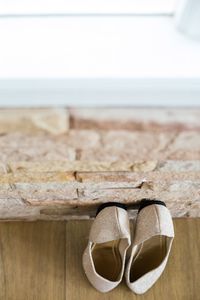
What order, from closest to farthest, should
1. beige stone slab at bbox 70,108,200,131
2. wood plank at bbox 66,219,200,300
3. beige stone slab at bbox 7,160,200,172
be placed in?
beige stone slab at bbox 70,108,200,131 → beige stone slab at bbox 7,160,200,172 → wood plank at bbox 66,219,200,300

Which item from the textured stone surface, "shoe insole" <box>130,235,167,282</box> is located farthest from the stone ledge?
"shoe insole" <box>130,235,167,282</box>

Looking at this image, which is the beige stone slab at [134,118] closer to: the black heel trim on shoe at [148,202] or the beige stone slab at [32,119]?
the beige stone slab at [32,119]

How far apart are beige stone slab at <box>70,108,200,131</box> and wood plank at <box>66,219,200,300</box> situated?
0.64 metres

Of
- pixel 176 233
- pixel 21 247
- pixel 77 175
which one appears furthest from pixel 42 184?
pixel 176 233

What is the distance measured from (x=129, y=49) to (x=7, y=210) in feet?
2.25

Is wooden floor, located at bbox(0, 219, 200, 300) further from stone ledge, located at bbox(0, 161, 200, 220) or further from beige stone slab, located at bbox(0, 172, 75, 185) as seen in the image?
beige stone slab, located at bbox(0, 172, 75, 185)

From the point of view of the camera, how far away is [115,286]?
43.8 inches

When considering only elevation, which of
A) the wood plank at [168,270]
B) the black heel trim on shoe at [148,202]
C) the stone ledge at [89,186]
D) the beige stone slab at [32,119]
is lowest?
the wood plank at [168,270]

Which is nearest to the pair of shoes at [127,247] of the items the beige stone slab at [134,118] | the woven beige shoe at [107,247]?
the woven beige shoe at [107,247]

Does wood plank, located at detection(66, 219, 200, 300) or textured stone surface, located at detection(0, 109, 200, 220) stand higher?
textured stone surface, located at detection(0, 109, 200, 220)

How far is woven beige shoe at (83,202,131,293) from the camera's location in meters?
1.05

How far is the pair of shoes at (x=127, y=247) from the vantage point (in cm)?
104

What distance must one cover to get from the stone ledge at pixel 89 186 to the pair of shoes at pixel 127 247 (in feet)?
0.13

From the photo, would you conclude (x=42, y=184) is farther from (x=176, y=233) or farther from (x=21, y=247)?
(x=176, y=233)
